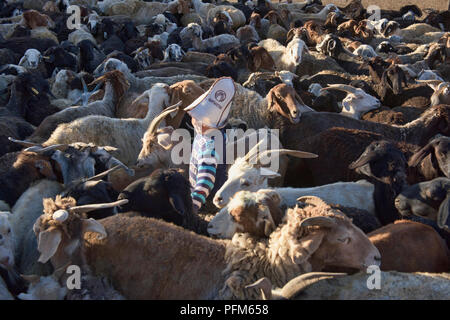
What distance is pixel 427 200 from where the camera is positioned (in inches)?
155

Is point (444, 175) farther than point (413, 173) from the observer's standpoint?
No

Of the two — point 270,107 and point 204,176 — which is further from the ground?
point 204,176

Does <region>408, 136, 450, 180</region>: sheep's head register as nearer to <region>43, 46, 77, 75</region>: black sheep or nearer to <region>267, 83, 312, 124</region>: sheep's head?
<region>267, 83, 312, 124</region>: sheep's head

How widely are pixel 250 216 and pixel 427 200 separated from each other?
1.31m

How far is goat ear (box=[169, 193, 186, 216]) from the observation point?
12.6 feet

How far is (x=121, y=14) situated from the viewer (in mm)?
17156

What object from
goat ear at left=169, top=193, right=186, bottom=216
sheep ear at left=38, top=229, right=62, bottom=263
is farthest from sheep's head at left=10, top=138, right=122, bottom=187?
sheep ear at left=38, top=229, right=62, bottom=263

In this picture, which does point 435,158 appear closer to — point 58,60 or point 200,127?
point 200,127

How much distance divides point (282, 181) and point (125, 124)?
6.16ft

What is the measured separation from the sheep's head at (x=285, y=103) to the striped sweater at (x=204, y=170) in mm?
1754

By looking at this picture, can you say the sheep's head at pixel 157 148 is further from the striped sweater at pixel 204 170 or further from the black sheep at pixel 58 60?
the black sheep at pixel 58 60

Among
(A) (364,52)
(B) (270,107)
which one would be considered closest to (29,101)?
(B) (270,107)
